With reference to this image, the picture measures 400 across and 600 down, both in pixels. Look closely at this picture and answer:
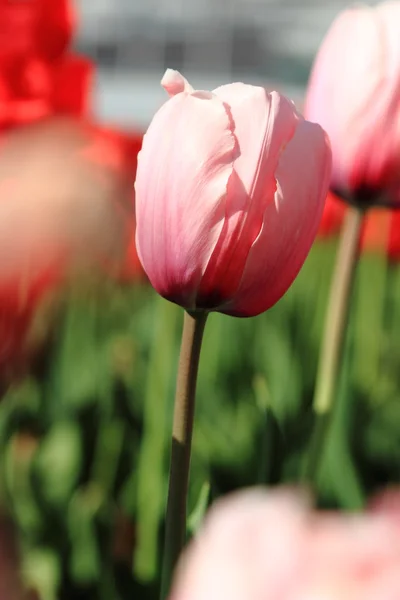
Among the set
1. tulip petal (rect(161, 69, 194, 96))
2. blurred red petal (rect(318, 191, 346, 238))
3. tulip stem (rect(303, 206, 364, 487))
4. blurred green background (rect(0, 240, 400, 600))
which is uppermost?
tulip petal (rect(161, 69, 194, 96))

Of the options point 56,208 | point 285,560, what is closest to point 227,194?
point 285,560

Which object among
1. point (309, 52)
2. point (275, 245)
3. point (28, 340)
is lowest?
point (309, 52)

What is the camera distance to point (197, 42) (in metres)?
2.78

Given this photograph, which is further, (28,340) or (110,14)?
(110,14)

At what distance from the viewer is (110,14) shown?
2.88m

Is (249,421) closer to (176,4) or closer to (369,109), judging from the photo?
(369,109)

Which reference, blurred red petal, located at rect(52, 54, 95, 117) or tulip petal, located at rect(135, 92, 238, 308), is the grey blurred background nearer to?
blurred red petal, located at rect(52, 54, 95, 117)

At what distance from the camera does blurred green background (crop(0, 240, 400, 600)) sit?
0.36 metres

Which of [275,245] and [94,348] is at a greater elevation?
[275,245]

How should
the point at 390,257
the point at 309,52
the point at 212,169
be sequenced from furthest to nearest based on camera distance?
1. the point at 309,52
2. the point at 390,257
3. the point at 212,169

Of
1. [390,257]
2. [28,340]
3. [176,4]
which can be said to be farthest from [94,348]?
[176,4]

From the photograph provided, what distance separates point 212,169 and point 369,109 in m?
0.10

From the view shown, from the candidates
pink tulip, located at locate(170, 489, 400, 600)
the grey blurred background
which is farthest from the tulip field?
the grey blurred background

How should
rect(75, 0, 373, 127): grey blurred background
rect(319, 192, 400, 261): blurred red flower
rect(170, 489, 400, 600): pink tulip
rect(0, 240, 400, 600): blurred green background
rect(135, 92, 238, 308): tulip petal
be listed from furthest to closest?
1. rect(75, 0, 373, 127): grey blurred background
2. rect(319, 192, 400, 261): blurred red flower
3. rect(0, 240, 400, 600): blurred green background
4. rect(135, 92, 238, 308): tulip petal
5. rect(170, 489, 400, 600): pink tulip
